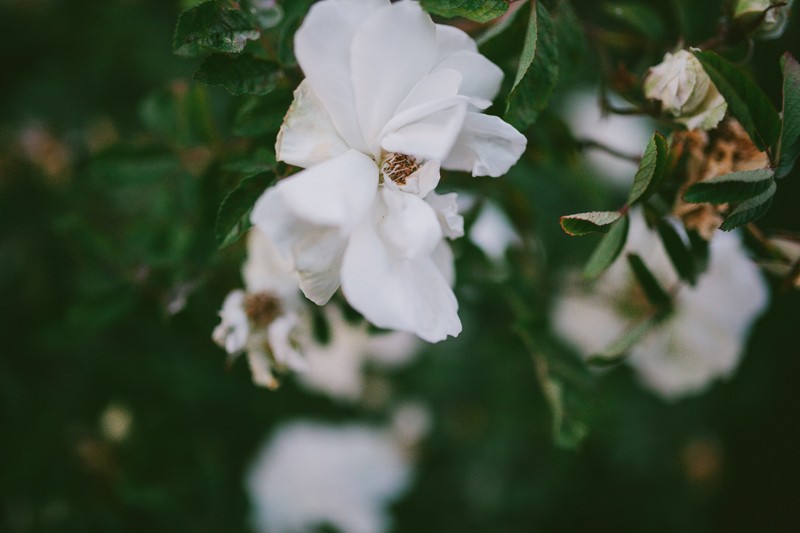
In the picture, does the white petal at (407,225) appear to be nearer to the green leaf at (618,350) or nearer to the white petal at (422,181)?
the white petal at (422,181)

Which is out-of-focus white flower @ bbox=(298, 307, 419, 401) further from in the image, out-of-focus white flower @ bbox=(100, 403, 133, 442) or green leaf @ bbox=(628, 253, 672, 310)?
green leaf @ bbox=(628, 253, 672, 310)

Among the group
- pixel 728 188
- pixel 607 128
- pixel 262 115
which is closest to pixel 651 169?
pixel 728 188

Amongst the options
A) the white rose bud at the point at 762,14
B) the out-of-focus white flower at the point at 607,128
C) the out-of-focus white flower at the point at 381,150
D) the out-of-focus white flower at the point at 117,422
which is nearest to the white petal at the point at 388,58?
the out-of-focus white flower at the point at 381,150

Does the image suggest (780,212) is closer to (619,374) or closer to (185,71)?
(619,374)

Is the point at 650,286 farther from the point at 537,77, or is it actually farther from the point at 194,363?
the point at 194,363

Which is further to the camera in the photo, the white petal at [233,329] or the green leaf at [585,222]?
the white petal at [233,329]

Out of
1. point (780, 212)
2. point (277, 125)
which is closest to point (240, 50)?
point (277, 125)
